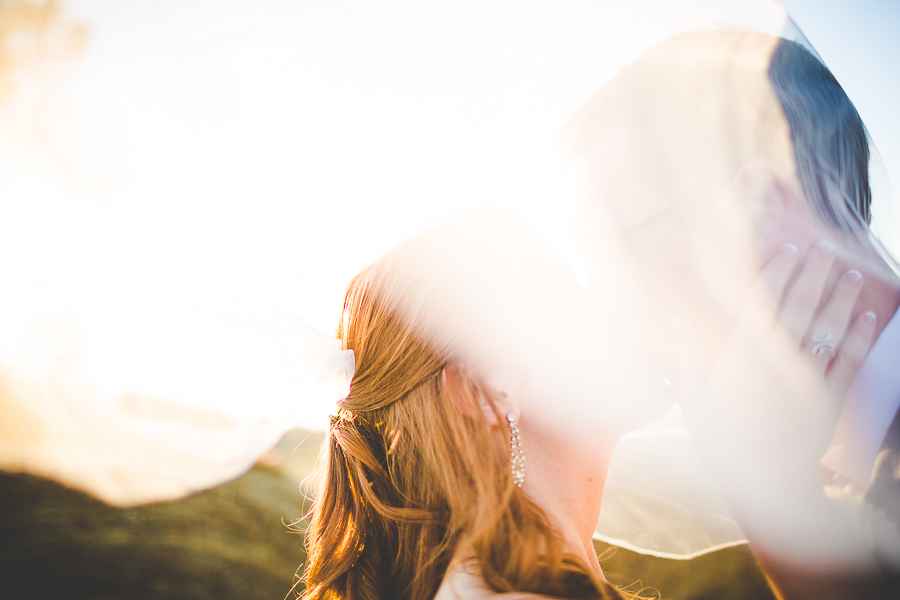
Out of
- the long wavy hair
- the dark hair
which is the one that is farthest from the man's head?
the long wavy hair

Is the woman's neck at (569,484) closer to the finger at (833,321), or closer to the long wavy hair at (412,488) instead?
the long wavy hair at (412,488)

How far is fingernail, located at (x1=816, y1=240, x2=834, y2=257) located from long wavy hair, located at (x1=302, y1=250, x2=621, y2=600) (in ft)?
2.66

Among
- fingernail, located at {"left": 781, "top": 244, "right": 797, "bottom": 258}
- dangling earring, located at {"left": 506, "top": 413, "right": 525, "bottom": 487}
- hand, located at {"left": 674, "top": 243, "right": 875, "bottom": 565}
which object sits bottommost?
hand, located at {"left": 674, "top": 243, "right": 875, "bottom": 565}

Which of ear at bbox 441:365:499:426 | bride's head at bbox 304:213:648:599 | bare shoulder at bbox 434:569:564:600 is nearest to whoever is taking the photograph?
bare shoulder at bbox 434:569:564:600

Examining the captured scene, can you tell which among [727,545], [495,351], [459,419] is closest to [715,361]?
[495,351]

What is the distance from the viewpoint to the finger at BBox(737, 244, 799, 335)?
0.92m

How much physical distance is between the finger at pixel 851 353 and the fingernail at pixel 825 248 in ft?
0.50

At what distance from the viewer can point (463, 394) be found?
3.10 feet

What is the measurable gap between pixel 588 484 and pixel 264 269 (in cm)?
98

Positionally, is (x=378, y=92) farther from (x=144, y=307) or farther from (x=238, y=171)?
(x=144, y=307)

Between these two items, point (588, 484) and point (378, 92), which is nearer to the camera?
point (588, 484)

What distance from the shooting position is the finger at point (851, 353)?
2.87 ft

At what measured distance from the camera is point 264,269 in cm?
93

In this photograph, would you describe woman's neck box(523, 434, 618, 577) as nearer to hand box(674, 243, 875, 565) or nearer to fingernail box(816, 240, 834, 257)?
hand box(674, 243, 875, 565)
